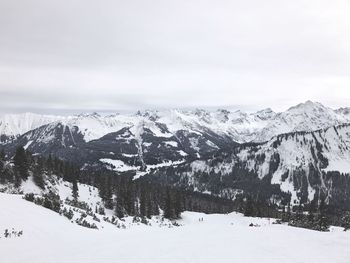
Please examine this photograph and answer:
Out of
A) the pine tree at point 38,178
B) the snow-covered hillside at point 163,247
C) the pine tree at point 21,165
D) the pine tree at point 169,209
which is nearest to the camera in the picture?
the snow-covered hillside at point 163,247

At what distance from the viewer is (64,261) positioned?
48.6 ft

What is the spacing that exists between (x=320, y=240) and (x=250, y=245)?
4446 millimetres

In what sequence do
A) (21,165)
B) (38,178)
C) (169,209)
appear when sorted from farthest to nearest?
(169,209) → (38,178) → (21,165)

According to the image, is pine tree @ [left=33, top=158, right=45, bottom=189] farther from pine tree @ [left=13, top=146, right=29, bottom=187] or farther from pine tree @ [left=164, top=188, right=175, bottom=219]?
pine tree @ [left=164, top=188, right=175, bottom=219]

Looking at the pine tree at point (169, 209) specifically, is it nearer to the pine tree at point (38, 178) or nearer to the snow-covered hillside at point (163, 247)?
the pine tree at point (38, 178)

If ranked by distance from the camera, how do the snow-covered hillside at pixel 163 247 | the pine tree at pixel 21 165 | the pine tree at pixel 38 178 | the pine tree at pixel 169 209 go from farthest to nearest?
the pine tree at pixel 169 209 < the pine tree at pixel 38 178 < the pine tree at pixel 21 165 < the snow-covered hillside at pixel 163 247

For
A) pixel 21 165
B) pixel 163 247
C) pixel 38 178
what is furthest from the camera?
pixel 38 178

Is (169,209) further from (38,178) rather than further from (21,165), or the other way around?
(21,165)

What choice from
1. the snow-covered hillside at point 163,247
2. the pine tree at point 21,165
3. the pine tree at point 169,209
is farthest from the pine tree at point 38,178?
the snow-covered hillside at point 163,247

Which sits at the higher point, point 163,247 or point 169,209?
point 163,247

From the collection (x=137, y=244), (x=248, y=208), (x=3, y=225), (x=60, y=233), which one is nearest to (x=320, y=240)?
(x=137, y=244)

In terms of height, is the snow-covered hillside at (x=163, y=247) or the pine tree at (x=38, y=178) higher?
the snow-covered hillside at (x=163, y=247)

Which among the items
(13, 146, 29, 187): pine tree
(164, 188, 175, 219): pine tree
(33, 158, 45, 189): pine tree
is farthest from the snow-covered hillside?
(164, 188, 175, 219): pine tree

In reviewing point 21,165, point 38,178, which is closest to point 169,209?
point 38,178
